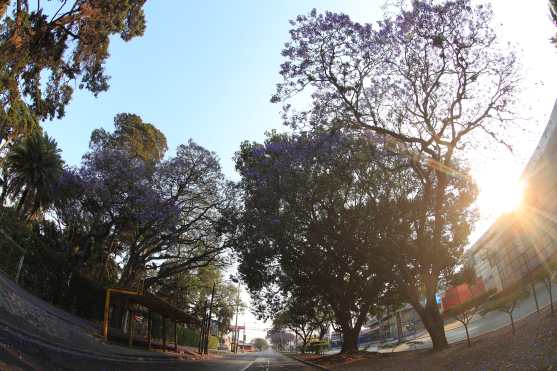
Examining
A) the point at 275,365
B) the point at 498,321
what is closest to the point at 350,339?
the point at 275,365

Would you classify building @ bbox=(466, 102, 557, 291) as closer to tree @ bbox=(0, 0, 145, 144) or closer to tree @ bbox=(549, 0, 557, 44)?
tree @ bbox=(549, 0, 557, 44)

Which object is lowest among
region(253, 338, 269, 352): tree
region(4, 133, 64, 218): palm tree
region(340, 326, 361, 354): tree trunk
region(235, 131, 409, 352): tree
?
region(253, 338, 269, 352): tree

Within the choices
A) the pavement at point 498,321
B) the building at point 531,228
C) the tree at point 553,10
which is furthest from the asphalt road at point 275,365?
the tree at point 553,10

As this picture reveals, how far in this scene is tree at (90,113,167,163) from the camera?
27797 millimetres

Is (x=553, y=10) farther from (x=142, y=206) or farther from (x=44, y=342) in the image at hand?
(x=142, y=206)

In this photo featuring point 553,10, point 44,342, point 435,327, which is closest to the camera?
point 553,10

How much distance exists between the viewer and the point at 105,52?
1755 centimetres

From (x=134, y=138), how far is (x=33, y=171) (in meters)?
8.07

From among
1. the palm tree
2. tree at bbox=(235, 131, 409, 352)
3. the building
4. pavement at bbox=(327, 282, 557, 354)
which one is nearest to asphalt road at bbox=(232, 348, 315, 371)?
tree at bbox=(235, 131, 409, 352)

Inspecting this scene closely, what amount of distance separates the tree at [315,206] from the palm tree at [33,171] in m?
10.7

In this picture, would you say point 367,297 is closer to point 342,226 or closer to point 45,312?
point 342,226

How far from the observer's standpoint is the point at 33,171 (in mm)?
21656

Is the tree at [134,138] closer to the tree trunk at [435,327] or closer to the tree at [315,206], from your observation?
the tree at [315,206]

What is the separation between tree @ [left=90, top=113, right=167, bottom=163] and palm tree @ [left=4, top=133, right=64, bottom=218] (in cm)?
494
